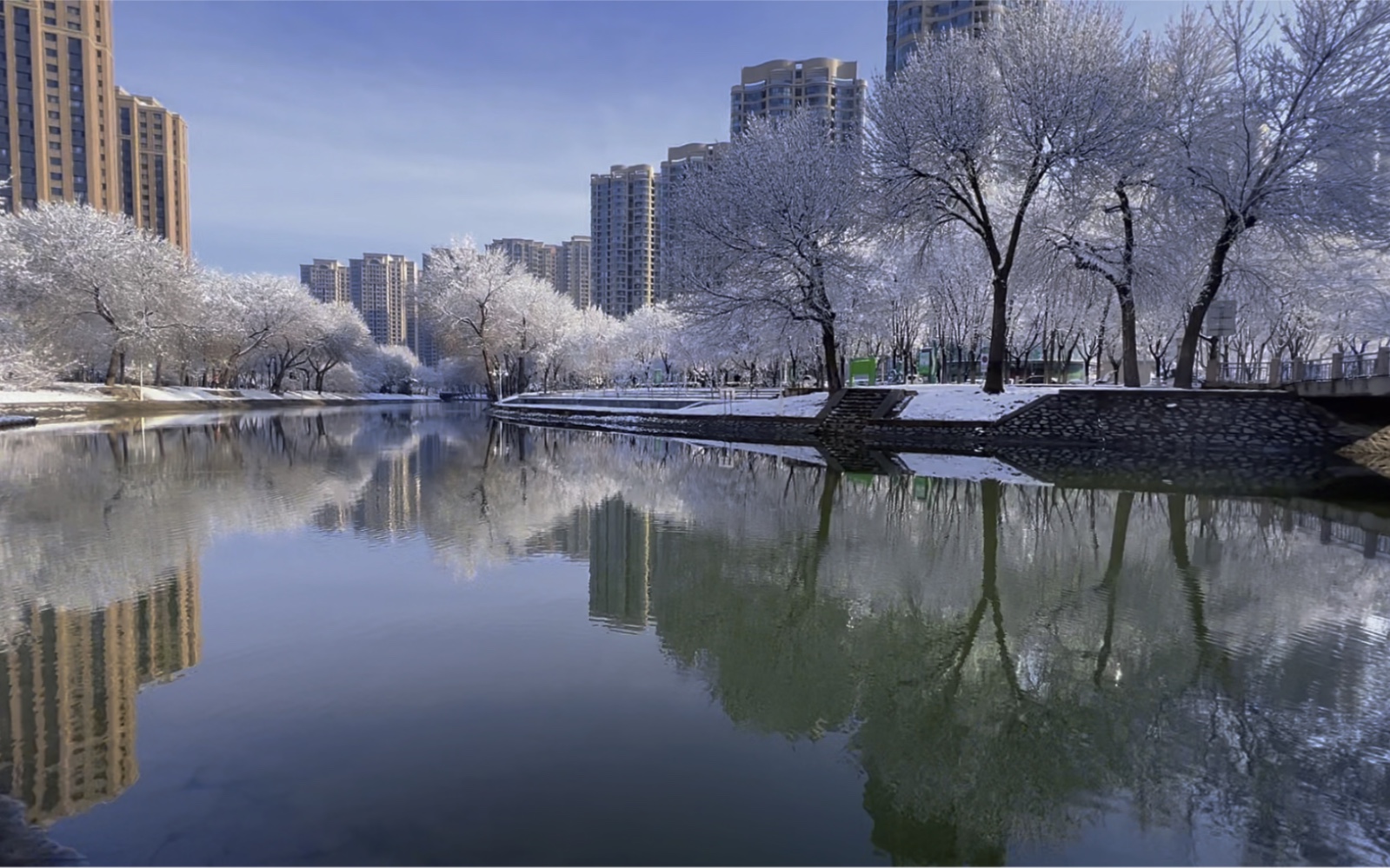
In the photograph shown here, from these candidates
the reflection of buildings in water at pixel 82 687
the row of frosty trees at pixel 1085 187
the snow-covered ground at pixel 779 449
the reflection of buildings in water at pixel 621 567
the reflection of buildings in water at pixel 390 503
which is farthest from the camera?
the snow-covered ground at pixel 779 449

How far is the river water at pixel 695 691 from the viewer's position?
379 cm

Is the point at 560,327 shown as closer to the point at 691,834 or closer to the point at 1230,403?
the point at 1230,403

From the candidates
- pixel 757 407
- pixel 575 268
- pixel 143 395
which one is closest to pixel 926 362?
pixel 757 407

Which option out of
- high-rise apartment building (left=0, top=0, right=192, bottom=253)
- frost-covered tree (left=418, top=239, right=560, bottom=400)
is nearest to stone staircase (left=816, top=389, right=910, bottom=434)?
frost-covered tree (left=418, top=239, right=560, bottom=400)

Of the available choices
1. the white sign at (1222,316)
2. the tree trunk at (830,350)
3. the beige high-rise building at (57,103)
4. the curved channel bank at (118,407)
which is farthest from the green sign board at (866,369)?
the beige high-rise building at (57,103)

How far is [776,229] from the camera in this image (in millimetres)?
29078

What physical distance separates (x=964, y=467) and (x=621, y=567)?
1343 cm

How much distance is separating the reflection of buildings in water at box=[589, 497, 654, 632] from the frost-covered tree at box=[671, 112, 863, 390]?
19.0 m

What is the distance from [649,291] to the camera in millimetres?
100938

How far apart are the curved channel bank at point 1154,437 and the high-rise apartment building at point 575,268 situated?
114 m

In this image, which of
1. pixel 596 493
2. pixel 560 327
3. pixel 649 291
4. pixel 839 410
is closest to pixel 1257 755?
pixel 596 493

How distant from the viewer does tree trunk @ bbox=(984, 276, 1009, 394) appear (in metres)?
25.6

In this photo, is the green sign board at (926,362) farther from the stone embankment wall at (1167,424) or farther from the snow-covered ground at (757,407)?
the stone embankment wall at (1167,424)

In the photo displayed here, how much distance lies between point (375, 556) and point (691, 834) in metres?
7.30
